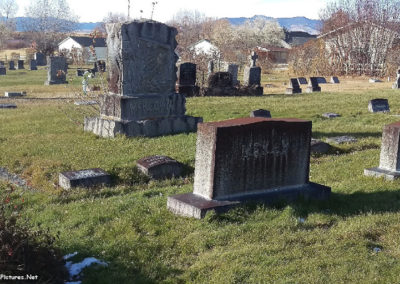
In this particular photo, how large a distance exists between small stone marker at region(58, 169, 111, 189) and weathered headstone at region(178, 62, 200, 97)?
537 inches

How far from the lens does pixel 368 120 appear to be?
14781 mm

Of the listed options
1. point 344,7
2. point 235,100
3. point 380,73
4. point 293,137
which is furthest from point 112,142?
point 344,7

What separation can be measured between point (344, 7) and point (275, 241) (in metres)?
57.2

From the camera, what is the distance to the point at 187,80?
2202 centimetres

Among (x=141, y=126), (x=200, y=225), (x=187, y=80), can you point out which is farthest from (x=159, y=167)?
(x=187, y=80)

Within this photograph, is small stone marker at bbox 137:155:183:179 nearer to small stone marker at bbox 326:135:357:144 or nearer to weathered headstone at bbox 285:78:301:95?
small stone marker at bbox 326:135:357:144

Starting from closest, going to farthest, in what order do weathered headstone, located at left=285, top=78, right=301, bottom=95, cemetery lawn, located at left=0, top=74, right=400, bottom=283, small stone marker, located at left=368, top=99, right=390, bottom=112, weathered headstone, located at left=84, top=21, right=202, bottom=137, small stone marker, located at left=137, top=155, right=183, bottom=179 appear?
cemetery lawn, located at left=0, top=74, right=400, bottom=283 < small stone marker, located at left=137, top=155, right=183, bottom=179 < weathered headstone, located at left=84, top=21, right=202, bottom=137 < small stone marker, located at left=368, top=99, right=390, bottom=112 < weathered headstone, located at left=285, top=78, right=301, bottom=95

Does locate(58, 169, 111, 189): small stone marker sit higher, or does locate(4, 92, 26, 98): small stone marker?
locate(4, 92, 26, 98): small stone marker

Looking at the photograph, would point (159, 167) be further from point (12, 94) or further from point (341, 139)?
point (12, 94)

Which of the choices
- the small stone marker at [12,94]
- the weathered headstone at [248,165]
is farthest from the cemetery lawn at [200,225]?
the small stone marker at [12,94]

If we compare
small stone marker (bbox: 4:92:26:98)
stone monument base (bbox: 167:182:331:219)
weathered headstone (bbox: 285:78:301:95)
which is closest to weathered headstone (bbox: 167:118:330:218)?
stone monument base (bbox: 167:182:331:219)

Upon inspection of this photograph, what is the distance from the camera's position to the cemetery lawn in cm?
480

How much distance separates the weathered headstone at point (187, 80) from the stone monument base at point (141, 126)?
8.81 meters

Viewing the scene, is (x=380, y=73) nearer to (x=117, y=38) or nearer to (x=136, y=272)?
(x=117, y=38)
